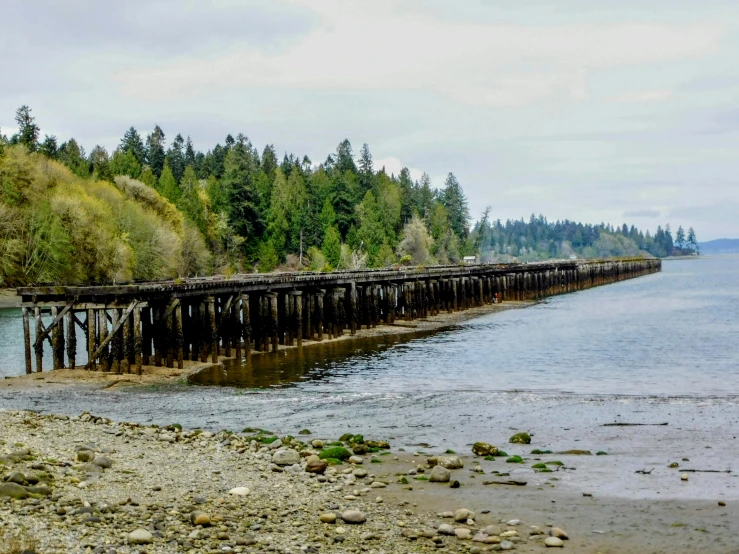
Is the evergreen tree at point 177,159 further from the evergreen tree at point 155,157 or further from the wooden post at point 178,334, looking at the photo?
the wooden post at point 178,334

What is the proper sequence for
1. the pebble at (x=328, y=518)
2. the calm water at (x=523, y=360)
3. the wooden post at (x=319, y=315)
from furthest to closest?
the wooden post at (x=319, y=315), the calm water at (x=523, y=360), the pebble at (x=328, y=518)

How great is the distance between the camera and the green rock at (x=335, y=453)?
15836mm

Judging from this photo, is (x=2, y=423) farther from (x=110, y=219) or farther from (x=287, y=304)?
(x=110, y=219)

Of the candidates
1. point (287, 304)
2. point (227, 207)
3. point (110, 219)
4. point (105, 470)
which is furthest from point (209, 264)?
point (105, 470)

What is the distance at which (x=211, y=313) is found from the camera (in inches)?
1316

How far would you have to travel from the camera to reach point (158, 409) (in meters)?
22.9

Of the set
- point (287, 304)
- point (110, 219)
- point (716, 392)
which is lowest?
point (716, 392)

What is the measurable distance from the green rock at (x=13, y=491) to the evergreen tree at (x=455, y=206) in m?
161

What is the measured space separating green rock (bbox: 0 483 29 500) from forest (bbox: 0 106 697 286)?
180 ft

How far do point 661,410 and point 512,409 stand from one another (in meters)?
4.18

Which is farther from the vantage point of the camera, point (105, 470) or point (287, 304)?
point (287, 304)

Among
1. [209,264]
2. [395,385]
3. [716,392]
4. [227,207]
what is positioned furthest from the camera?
[227,207]

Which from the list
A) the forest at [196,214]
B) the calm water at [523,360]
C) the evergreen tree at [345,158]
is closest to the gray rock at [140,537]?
the calm water at [523,360]

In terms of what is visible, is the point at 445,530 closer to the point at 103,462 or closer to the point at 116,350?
the point at 103,462
